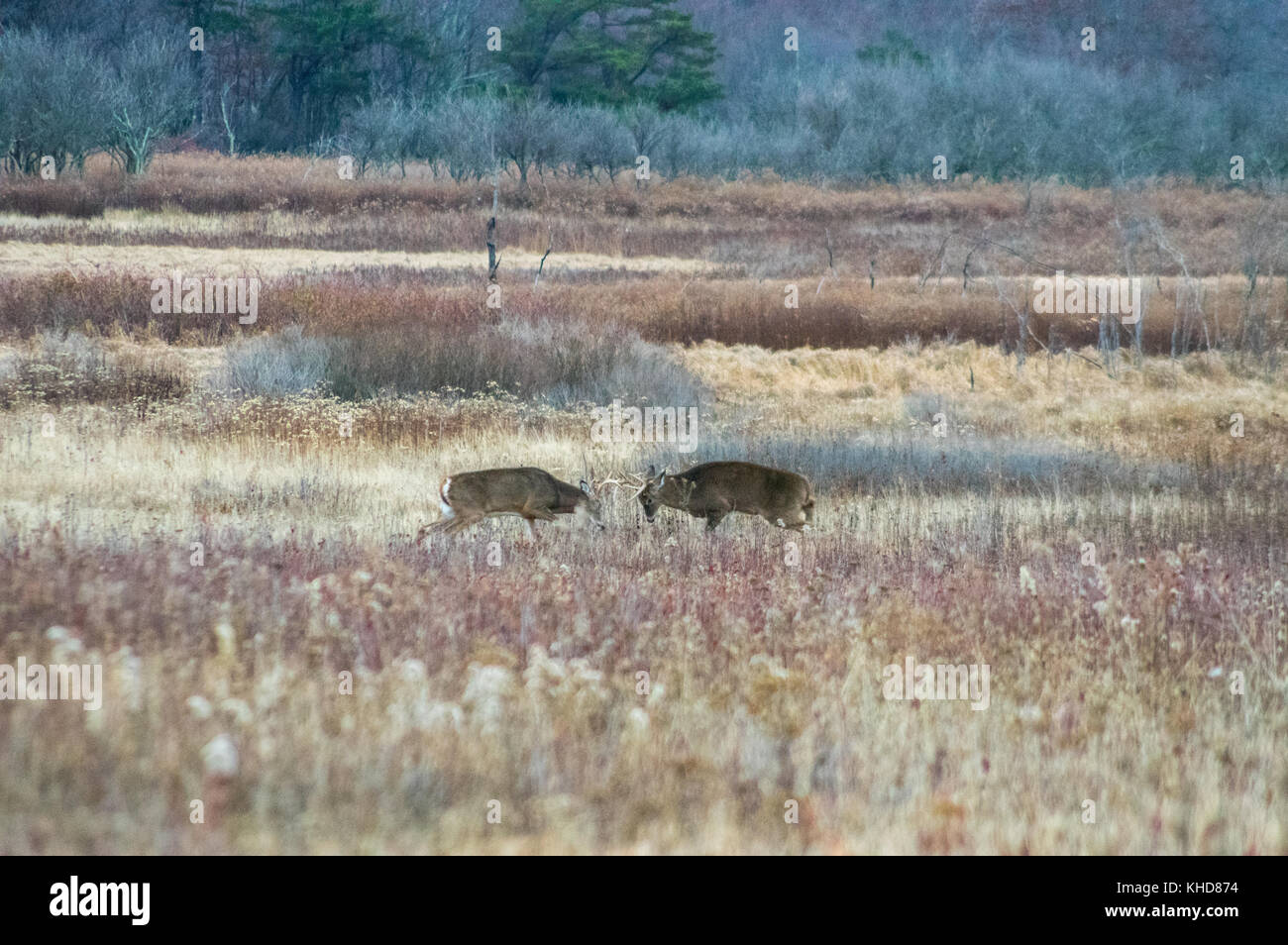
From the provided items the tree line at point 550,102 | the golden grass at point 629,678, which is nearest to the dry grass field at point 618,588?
the golden grass at point 629,678

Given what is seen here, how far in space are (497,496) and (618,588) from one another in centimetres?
156

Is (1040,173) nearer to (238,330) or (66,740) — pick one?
(238,330)

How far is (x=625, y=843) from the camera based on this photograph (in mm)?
4574

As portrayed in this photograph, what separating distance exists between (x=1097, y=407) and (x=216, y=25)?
61804mm

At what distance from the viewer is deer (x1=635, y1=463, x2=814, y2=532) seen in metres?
9.47

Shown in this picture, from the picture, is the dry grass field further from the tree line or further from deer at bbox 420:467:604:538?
the tree line

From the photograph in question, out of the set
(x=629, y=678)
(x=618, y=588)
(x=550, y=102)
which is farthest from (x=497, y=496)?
(x=550, y=102)

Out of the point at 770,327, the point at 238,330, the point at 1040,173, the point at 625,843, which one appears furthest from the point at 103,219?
the point at 1040,173

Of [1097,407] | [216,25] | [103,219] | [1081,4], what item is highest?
[1081,4]

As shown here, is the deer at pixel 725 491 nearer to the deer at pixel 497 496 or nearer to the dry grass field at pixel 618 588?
the dry grass field at pixel 618 588

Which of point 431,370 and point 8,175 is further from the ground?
point 8,175

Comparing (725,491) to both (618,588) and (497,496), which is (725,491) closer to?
(497,496)

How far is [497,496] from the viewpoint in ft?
29.4

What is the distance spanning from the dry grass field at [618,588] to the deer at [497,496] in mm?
170
